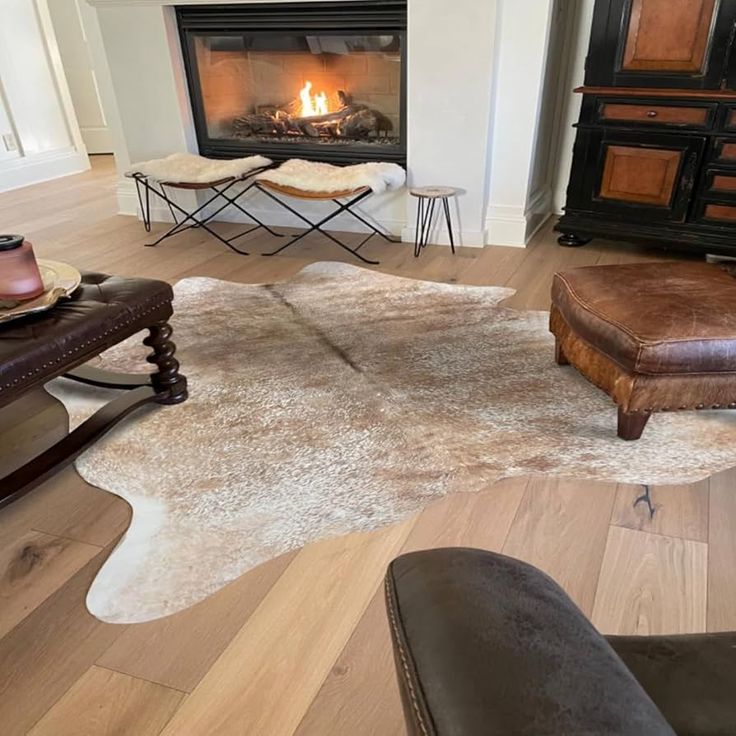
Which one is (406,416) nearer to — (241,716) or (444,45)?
(241,716)

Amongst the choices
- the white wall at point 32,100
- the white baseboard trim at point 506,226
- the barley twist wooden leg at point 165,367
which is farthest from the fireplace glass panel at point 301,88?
the white wall at point 32,100

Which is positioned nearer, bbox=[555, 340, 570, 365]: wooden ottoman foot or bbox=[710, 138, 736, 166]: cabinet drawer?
bbox=[555, 340, 570, 365]: wooden ottoman foot

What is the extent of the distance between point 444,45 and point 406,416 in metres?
2.13

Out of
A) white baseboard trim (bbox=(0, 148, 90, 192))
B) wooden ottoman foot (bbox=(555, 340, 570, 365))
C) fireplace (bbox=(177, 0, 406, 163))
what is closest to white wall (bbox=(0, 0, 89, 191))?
white baseboard trim (bbox=(0, 148, 90, 192))

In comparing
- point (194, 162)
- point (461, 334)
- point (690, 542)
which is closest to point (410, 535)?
point (690, 542)

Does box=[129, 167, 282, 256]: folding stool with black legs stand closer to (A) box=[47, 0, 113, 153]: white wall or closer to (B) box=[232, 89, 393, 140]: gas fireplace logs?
(B) box=[232, 89, 393, 140]: gas fireplace logs

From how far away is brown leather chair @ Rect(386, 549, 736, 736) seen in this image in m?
0.50

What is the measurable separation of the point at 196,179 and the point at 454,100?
1.44 metres

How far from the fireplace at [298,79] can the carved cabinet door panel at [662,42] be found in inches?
40.6

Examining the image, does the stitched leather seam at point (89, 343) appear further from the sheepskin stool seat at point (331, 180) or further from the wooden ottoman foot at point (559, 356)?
the sheepskin stool seat at point (331, 180)

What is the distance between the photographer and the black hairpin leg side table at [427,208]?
128 inches

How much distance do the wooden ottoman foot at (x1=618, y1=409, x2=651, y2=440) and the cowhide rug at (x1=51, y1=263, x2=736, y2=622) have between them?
0.09 ft

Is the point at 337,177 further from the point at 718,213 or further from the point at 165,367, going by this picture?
the point at 718,213

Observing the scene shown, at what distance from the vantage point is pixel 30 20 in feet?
16.6
